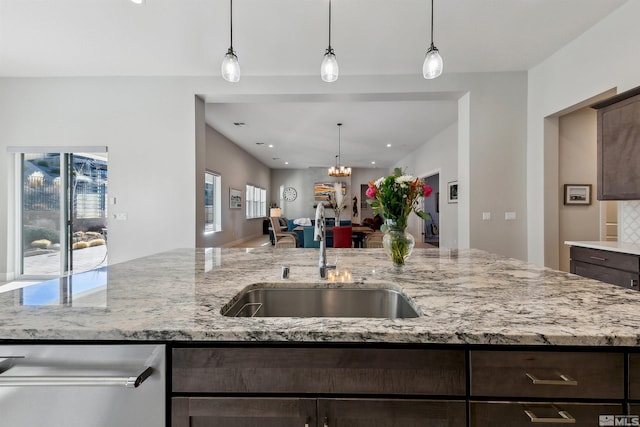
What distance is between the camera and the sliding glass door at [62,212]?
436 centimetres

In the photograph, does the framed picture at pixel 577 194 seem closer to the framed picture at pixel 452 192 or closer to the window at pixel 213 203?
the framed picture at pixel 452 192

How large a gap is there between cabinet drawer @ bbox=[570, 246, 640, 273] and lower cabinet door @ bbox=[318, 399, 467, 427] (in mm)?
2344

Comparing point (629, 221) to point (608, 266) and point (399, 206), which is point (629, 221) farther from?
point (399, 206)

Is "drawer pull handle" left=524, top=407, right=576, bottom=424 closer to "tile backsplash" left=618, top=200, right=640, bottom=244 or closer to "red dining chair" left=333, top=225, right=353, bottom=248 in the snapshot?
"tile backsplash" left=618, top=200, right=640, bottom=244

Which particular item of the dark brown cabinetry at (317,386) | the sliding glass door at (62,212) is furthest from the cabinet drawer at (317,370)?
the sliding glass door at (62,212)

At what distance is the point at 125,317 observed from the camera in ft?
2.70

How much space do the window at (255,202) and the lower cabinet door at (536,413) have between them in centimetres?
928

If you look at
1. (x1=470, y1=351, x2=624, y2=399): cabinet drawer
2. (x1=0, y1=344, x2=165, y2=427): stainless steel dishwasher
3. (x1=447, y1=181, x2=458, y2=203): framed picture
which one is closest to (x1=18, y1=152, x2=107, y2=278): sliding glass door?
(x1=0, y1=344, x2=165, y2=427): stainless steel dishwasher

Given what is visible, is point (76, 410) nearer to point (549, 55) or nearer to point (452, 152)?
point (549, 55)

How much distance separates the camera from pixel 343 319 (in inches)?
32.5

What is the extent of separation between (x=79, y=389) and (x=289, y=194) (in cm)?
1211

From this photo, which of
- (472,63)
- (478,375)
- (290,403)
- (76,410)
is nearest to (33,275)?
(76,410)

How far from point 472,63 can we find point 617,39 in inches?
51.1

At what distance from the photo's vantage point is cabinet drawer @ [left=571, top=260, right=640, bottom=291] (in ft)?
7.05
